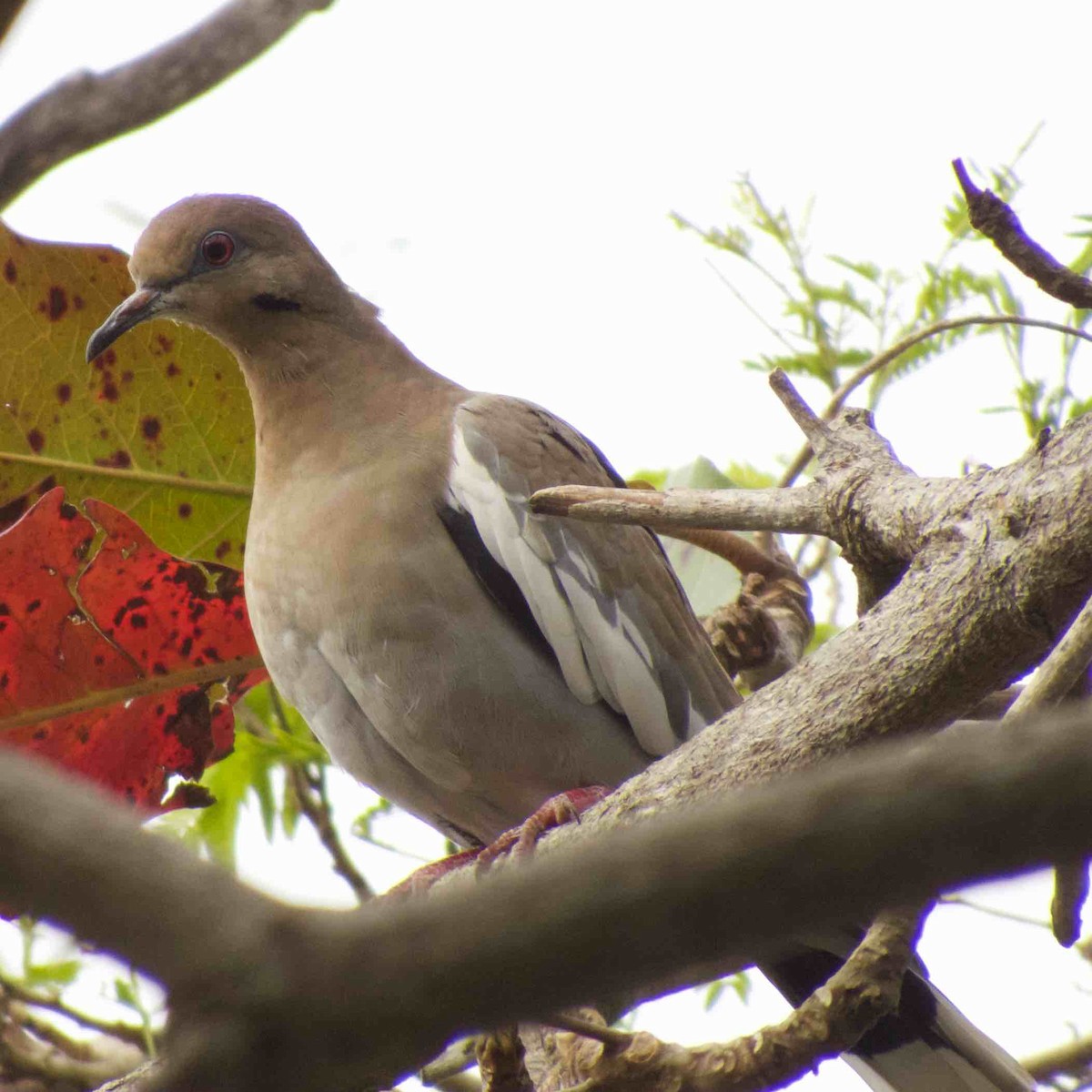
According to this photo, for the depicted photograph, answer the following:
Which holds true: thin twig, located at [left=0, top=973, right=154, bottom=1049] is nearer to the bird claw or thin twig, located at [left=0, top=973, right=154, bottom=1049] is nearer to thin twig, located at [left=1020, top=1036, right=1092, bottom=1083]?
the bird claw

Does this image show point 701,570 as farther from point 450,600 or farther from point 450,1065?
point 450,1065

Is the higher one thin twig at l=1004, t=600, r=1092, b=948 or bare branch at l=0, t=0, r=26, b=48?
bare branch at l=0, t=0, r=26, b=48

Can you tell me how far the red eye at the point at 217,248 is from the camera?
11.6 ft

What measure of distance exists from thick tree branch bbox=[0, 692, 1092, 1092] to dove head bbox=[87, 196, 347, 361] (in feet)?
9.38

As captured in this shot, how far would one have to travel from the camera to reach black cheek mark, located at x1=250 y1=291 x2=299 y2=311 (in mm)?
3562

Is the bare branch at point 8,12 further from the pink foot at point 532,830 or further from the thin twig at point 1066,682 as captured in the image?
the pink foot at point 532,830

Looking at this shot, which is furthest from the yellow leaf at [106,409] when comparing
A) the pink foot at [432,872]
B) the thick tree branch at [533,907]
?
the thick tree branch at [533,907]

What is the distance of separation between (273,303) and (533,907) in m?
3.07

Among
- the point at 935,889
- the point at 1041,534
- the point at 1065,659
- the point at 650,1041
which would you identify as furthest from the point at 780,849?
the point at 650,1041

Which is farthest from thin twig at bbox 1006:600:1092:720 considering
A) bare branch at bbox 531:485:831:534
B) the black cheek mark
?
the black cheek mark

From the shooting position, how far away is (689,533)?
3.13m

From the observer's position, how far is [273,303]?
11.8ft

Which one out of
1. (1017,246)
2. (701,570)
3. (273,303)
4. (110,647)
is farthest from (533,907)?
(701,570)

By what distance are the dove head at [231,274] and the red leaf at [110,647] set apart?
64cm
